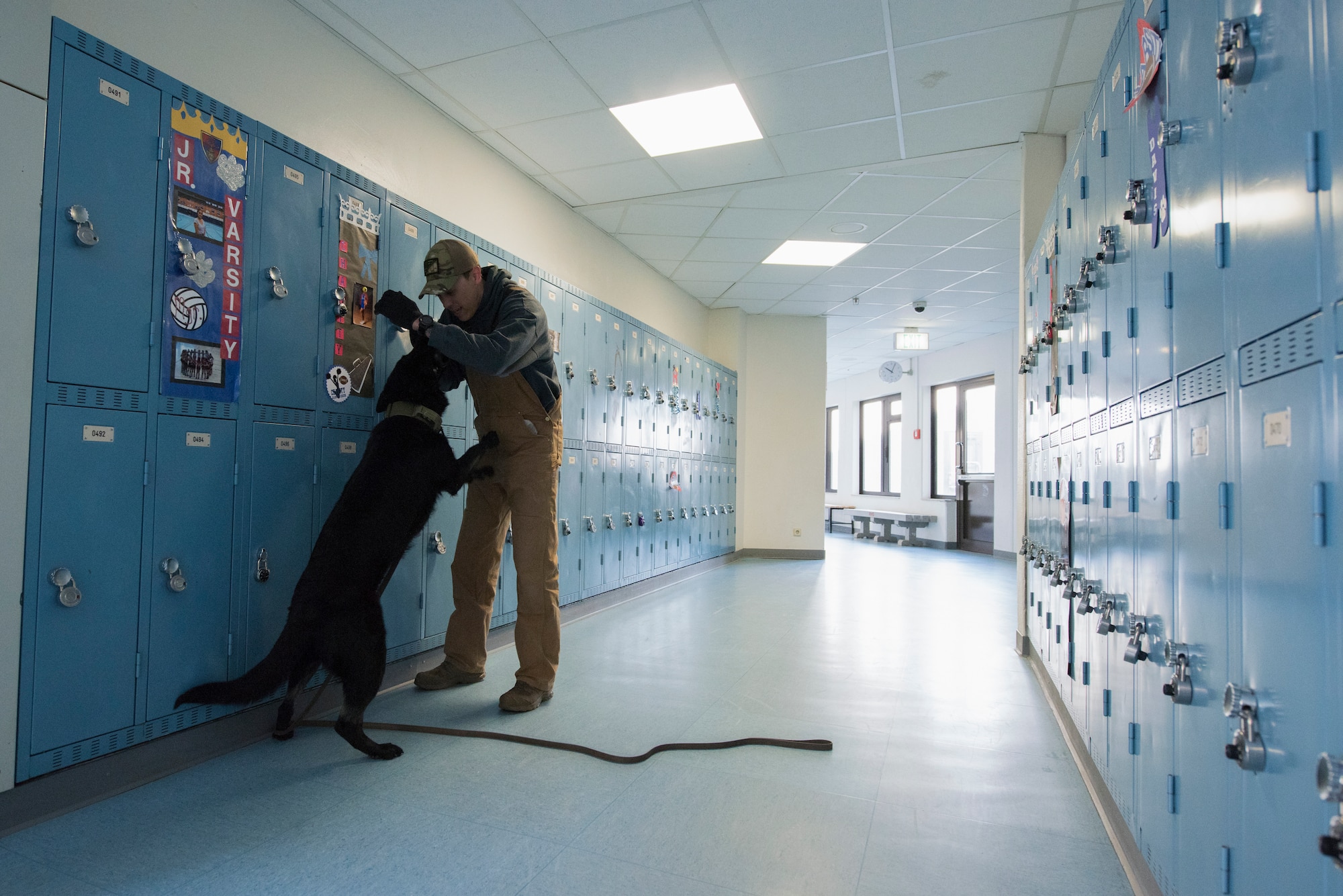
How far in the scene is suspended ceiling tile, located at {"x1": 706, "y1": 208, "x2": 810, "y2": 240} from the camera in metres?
5.14

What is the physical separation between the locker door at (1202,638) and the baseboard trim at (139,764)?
2.50 m

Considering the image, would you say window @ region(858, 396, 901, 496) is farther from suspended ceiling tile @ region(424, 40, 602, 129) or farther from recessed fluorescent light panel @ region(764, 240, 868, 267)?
suspended ceiling tile @ region(424, 40, 602, 129)

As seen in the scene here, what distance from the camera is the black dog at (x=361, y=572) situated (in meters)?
1.94

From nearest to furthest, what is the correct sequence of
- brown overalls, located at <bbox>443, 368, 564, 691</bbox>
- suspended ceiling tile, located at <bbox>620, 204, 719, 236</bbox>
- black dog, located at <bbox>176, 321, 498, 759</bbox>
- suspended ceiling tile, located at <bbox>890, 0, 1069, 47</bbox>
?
black dog, located at <bbox>176, 321, 498, 759</bbox> → brown overalls, located at <bbox>443, 368, 564, 691</bbox> → suspended ceiling tile, located at <bbox>890, 0, 1069, 47</bbox> → suspended ceiling tile, located at <bbox>620, 204, 719, 236</bbox>

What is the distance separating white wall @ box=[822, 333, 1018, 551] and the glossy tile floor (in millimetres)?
5818

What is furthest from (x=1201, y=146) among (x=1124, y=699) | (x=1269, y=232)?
(x=1124, y=699)

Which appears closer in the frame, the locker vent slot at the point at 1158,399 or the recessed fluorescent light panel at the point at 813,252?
the locker vent slot at the point at 1158,399

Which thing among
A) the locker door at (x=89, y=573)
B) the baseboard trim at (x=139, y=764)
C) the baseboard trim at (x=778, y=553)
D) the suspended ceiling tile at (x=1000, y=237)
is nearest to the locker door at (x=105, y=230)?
the locker door at (x=89, y=573)

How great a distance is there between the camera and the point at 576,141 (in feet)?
13.3

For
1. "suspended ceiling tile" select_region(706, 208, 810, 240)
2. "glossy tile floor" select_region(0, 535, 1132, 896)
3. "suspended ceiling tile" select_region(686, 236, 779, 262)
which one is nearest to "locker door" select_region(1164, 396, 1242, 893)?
"glossy tile floor" select_region(0, 535, 1132, 896)

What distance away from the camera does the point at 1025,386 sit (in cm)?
372

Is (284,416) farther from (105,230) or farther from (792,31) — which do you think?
(792,31)

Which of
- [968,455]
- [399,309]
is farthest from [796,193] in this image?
[968,455]

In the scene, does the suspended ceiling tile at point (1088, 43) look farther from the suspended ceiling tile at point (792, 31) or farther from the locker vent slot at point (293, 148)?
the locker vent slot at point (293, 148)
